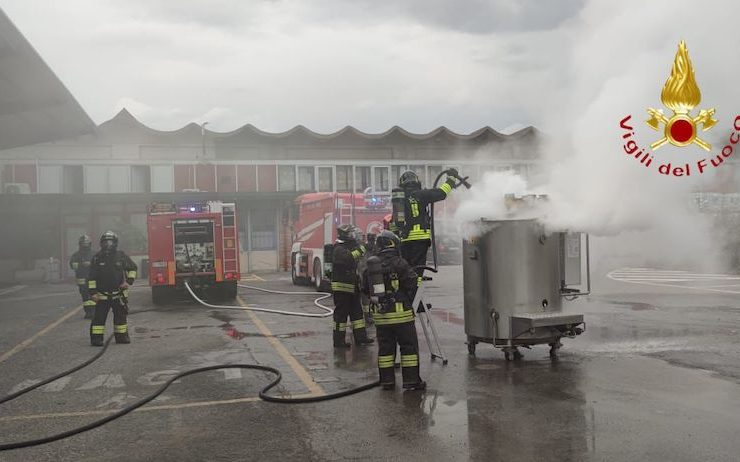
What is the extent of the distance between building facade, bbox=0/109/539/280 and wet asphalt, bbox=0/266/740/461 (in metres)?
19.4

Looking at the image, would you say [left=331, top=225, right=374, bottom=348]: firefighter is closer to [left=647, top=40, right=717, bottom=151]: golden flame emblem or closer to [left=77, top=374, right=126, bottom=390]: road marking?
[left=77, top=374, right=126, bottom=390]: road marking

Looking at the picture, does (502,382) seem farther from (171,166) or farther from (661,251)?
(171,166)

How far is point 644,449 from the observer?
465 cm

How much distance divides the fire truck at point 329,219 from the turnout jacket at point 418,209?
28.4ft

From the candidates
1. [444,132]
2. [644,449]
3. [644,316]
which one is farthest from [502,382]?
[444,132]

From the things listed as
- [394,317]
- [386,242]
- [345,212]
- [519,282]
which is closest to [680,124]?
[519,282]

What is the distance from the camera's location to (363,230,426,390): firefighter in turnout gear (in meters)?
6.61

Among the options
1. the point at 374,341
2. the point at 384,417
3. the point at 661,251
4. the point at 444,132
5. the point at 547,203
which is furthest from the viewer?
the point at 444,132

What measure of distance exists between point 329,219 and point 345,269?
8841mm

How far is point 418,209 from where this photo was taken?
805 centimetres

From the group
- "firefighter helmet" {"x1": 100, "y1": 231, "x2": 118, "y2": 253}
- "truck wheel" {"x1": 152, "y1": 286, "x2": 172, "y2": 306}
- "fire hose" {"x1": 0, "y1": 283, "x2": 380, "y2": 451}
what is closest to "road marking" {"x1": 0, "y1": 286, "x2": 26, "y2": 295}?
"truck wheel" {"x1": 152, "y1": 286, "x2": 172, "y2": 306}

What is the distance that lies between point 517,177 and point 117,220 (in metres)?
26.7

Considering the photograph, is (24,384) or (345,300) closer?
(24,384)

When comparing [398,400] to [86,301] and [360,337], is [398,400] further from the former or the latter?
[86,301]
